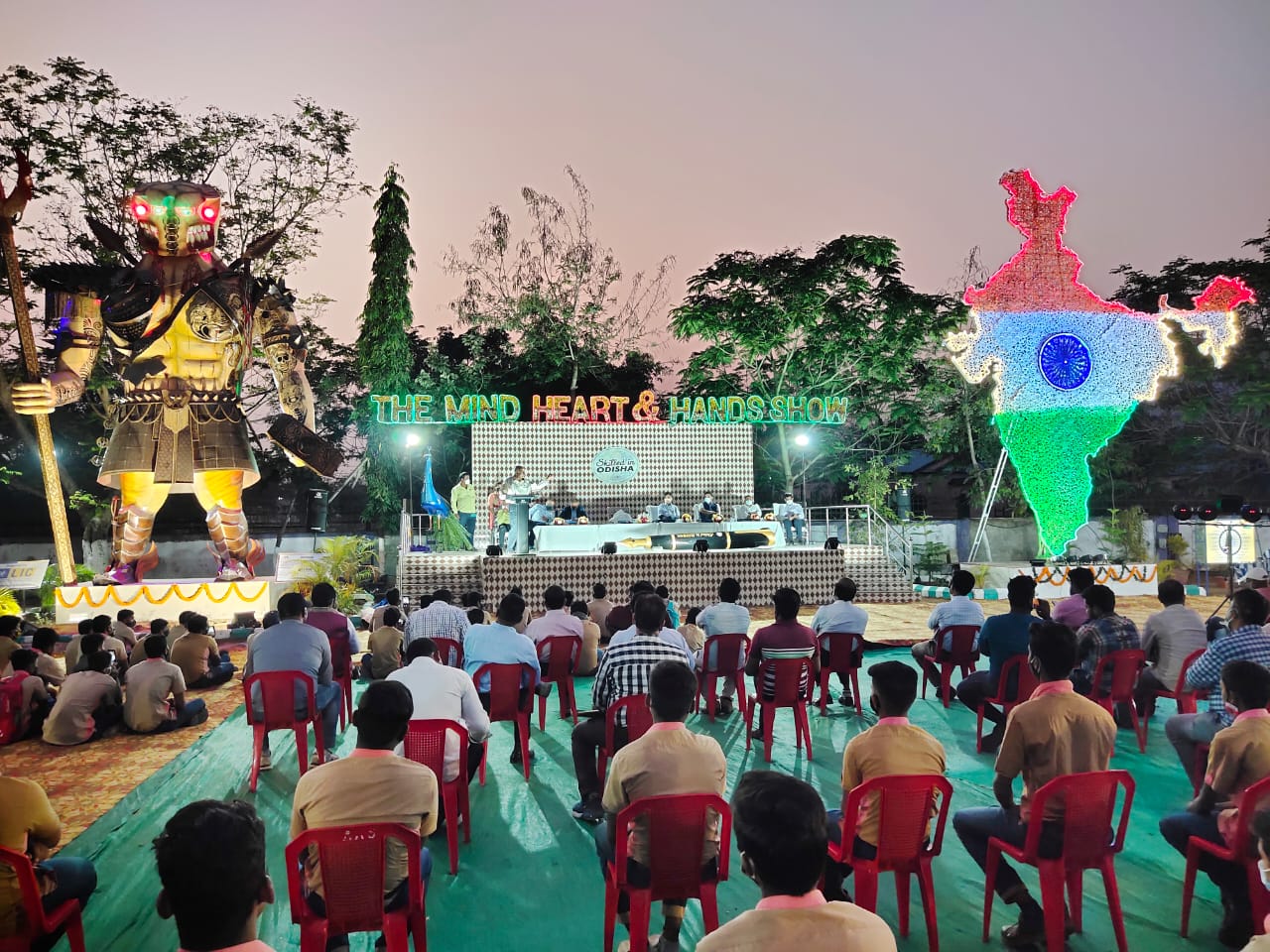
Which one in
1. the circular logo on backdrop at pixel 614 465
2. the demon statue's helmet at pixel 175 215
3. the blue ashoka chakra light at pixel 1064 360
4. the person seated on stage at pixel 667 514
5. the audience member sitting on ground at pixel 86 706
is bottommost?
the audience member sitting on ground at pixel 86 706

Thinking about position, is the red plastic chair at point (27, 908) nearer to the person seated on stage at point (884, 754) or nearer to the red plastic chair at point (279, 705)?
the red plastic chair at point (279, 705)

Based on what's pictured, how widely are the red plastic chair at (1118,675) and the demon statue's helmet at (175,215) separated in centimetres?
996

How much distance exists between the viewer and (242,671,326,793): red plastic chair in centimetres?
469

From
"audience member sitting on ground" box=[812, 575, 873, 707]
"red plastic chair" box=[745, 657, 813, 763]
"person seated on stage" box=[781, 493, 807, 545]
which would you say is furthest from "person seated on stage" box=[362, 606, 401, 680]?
"person seated on stage" box=[781, 493, 807, 545]

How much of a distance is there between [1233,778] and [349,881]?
3112 mm

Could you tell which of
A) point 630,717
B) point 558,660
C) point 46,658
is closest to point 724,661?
point 558,660

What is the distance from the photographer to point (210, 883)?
171cm

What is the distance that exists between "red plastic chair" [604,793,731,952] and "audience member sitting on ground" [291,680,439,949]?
0.71 metres

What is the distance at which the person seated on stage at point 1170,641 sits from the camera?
5148mm

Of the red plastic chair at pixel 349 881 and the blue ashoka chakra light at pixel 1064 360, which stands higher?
the blue ashoka chakra light at pixel 1064 360

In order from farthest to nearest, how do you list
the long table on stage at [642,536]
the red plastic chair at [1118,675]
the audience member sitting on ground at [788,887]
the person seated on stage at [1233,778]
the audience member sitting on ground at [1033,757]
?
1. the long table on stage at [642,536]
2. the red plastic chair at [1118,675]
3. the audience member sitting on ground at [1033,757]
4. the person seated on stage at [1233,778]
5. the audience member sitting on ground at [788,887]

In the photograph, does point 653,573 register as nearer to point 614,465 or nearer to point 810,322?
point 614,465

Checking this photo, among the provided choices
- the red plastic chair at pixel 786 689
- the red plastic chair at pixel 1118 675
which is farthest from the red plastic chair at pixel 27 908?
the red plastic chair at pixel 1118 675

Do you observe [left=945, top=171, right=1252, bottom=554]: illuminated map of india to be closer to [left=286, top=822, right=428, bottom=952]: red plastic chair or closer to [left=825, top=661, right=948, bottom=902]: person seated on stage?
[left=825, top=661, right=948, bottom=902]: person seated on stage
